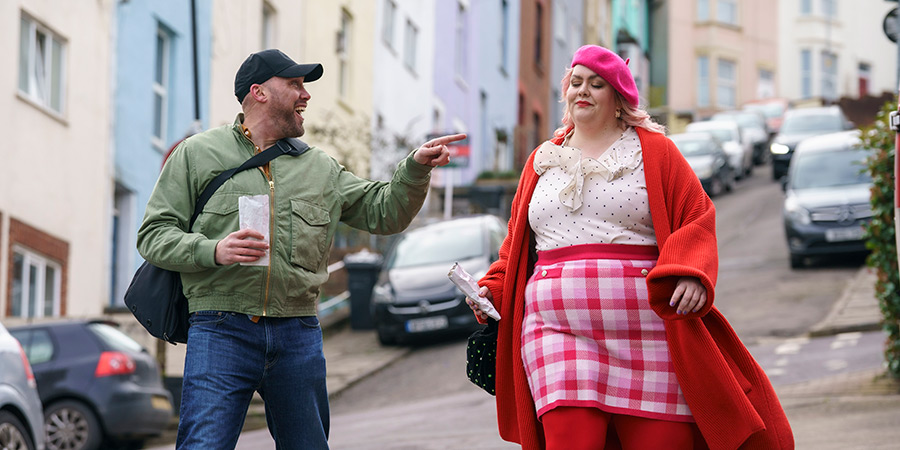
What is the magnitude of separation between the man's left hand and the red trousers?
3.45ft

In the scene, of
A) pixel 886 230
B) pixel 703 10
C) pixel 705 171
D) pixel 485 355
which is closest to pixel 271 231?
pixel 485 355

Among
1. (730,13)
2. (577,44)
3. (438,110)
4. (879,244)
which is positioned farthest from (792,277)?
(730,13)

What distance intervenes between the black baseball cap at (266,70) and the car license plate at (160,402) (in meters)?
8.48

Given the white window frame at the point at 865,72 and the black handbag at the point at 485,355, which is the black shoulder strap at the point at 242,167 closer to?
the black handbag at the point at 485,355

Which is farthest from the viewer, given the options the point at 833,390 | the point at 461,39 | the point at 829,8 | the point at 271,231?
the point at 829,8

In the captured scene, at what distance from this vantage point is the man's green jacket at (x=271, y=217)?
4703 mm

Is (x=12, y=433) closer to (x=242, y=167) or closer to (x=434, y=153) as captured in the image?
(x=242, y=167)

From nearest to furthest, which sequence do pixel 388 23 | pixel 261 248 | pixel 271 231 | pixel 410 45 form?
pixel 261 248 < pixel 271 231 < pixel 388 23 < pixel 410 45

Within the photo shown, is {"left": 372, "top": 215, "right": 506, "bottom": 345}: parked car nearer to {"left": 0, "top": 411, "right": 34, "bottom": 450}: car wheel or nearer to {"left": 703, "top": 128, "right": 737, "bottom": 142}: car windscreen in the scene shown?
{"left": 0, "top": 411, "right": 34, "bottom": 450}: car wheel

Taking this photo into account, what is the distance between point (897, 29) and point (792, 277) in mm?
9865

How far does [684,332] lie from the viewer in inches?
180

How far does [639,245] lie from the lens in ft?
15.5

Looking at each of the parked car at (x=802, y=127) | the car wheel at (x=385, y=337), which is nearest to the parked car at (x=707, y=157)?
the parked car at (x=802, y=127)

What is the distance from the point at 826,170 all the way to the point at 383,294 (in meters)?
7.49
